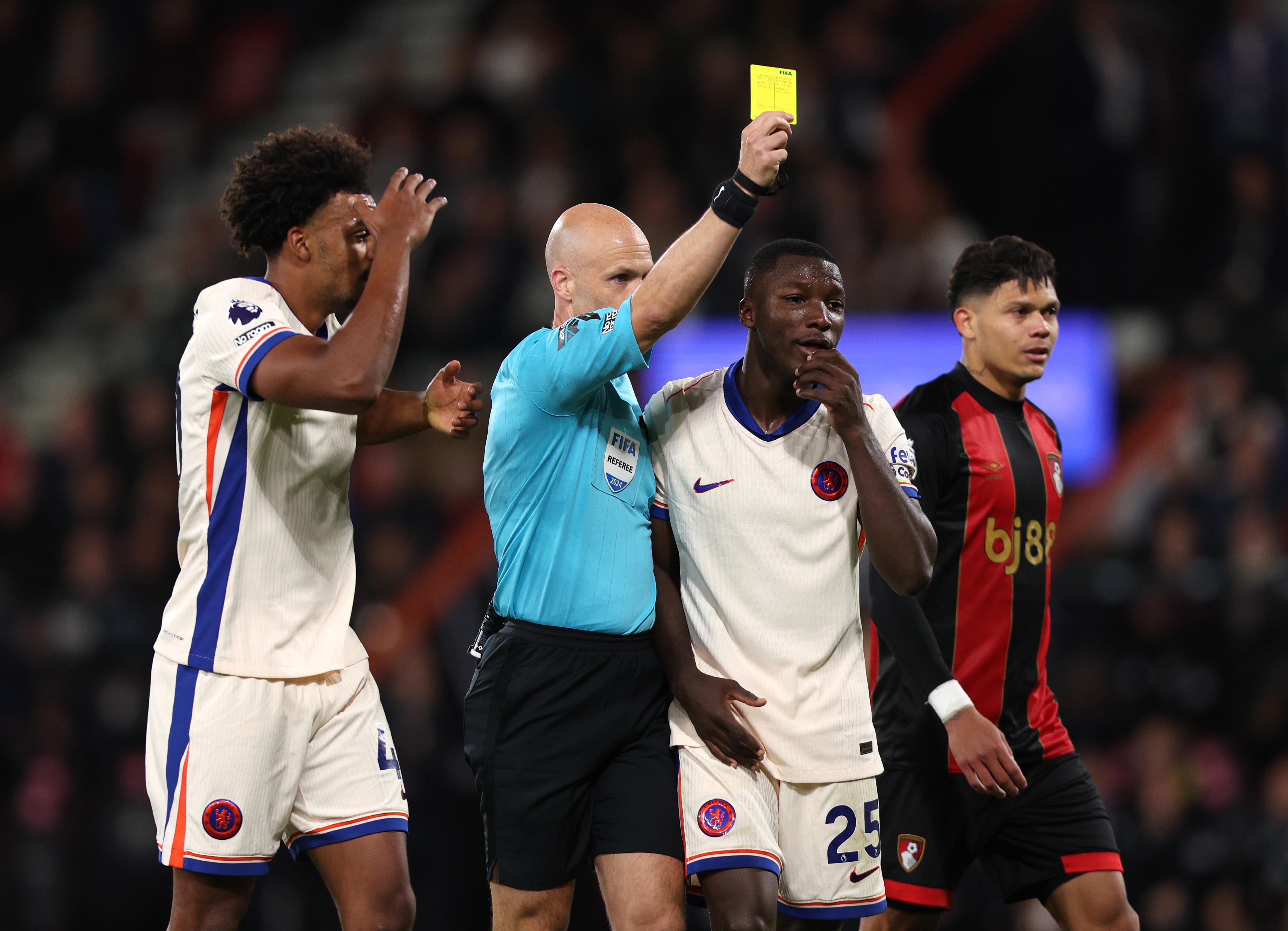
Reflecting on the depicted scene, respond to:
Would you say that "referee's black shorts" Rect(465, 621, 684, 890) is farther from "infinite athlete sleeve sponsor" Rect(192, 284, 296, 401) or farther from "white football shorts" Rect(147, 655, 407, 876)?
"infinite athlete sleeve sponsor" Rect(192, 284, 296, 401)

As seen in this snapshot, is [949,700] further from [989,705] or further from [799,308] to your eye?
[799,308]

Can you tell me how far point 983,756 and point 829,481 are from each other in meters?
0.87

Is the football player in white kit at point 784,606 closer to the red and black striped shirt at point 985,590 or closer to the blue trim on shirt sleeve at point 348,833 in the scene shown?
the red and black striped shirt at point 985,590

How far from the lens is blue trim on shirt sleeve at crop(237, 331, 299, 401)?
3621 millimetres

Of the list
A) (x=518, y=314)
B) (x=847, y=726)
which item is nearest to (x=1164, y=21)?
(x=518, y=314)

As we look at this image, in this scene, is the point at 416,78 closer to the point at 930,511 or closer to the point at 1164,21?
the point at 1164,21

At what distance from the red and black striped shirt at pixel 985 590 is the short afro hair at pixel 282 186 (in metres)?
1.91

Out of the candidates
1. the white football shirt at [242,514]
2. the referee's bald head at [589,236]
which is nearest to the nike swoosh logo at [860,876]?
the white football shirt at [242,514]

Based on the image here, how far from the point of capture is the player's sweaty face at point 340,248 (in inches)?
156

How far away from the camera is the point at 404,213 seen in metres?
3.79

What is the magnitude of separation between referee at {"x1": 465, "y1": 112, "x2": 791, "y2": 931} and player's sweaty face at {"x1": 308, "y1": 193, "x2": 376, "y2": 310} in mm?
481

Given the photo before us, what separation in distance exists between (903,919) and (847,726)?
973 millimetres

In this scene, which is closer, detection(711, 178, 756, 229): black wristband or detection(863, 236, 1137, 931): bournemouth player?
detection(711, 178, 756, 229): black wristband

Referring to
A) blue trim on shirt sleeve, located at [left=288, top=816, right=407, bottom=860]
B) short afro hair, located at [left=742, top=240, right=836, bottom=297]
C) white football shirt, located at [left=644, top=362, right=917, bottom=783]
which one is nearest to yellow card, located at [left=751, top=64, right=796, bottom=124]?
short afro hair, located at [left=742, top=240, right=836, bottom=297]
